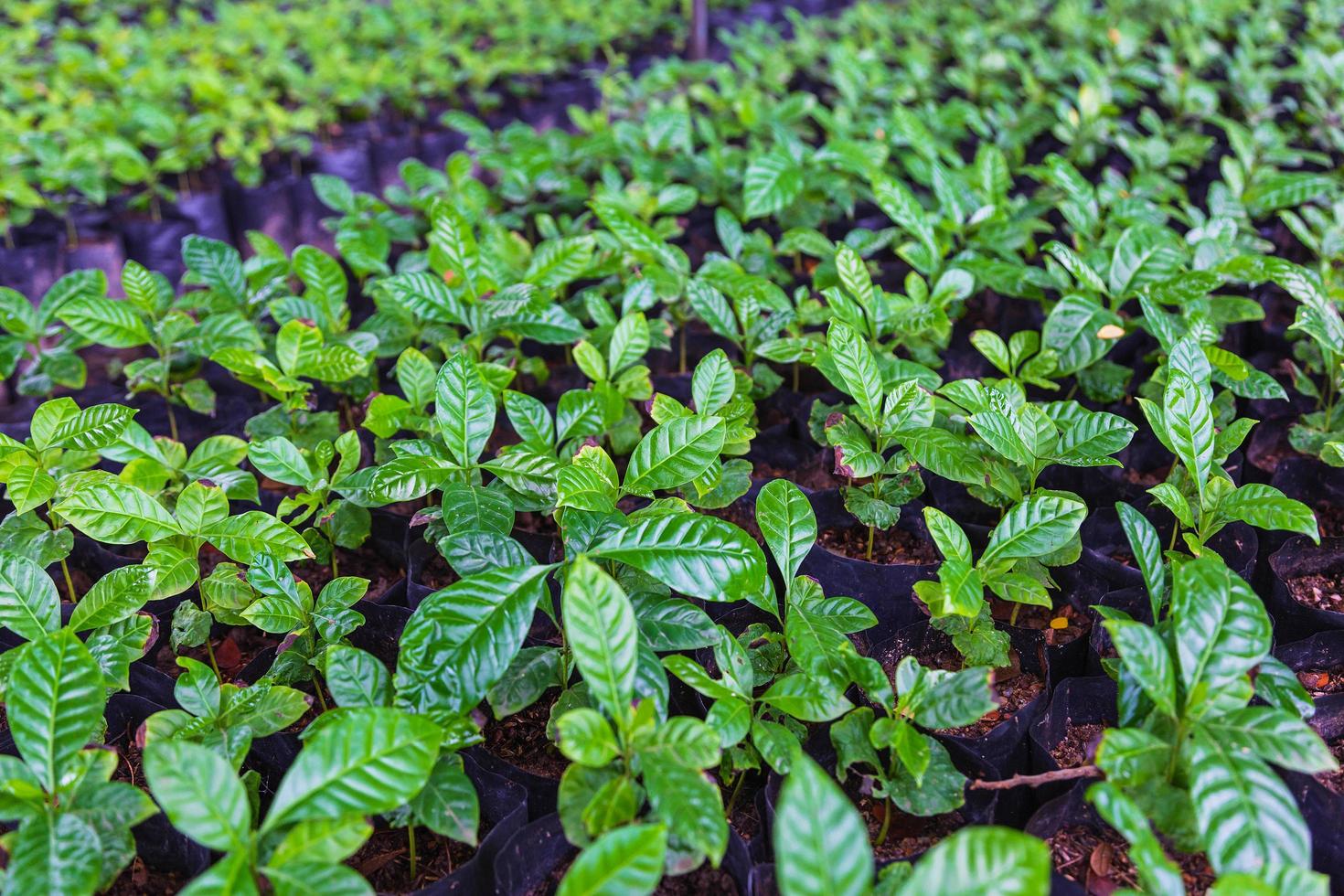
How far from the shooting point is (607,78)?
11.5 feet

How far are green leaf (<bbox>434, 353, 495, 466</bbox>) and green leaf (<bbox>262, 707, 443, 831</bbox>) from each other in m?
0.49

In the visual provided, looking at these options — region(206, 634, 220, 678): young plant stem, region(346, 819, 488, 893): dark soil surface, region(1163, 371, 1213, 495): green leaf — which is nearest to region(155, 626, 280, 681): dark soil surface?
region(206, 634, 220, 678): young plant stem

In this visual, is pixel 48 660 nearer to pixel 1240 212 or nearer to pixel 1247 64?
pixel 1240 212

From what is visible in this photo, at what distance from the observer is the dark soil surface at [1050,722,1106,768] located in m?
1.29

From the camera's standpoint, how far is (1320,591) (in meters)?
1.56

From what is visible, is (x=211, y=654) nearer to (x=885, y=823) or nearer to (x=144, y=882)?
(x=144, y=882)

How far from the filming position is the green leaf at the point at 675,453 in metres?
1.35

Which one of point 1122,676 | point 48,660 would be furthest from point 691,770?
point 48,660

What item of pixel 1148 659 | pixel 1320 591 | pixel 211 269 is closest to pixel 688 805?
pixel 1148 659

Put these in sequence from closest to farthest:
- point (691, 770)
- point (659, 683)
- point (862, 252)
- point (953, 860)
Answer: point (953, 860) → point (691, 770) → point (659, 683) → point (862, 252)

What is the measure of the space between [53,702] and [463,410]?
610 millimetres

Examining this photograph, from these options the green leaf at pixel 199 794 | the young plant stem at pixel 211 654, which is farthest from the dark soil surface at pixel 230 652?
the green leaf at pixel 199 794

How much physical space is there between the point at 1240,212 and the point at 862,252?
0.94 m

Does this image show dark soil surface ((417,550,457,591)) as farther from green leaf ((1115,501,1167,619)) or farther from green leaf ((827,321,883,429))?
green leaf ((1115,501,1167,619))
